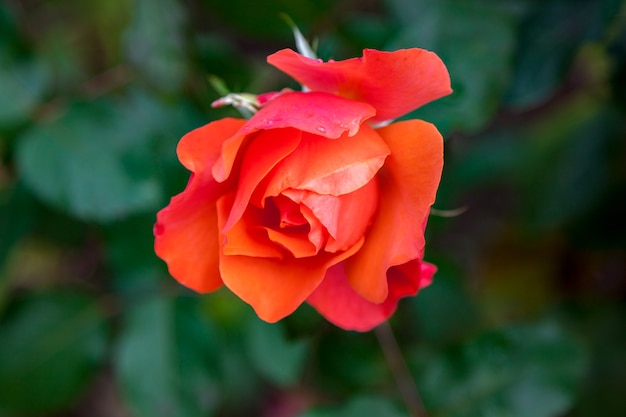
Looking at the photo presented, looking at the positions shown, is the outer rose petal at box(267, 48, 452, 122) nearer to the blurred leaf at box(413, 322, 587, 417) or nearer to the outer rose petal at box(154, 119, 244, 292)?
the outer rose petal at box(154, 119, 244, 292)

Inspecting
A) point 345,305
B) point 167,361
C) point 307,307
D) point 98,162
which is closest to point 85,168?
point 98,162

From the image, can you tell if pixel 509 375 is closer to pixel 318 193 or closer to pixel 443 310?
pixel 443 310

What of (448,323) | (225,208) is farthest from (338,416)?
(225,208)

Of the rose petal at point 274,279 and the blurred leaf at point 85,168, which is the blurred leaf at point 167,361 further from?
the rose petal at point 274,279

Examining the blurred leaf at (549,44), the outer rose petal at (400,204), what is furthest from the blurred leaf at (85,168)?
the blurred leaf at (549,44)

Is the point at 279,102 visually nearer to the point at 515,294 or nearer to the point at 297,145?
the point at 297,145
